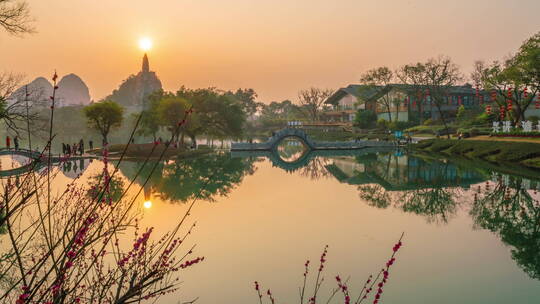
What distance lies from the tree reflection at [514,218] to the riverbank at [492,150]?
12.8 m

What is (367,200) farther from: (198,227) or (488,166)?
(488,166)

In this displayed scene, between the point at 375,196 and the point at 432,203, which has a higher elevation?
the point at 375,196

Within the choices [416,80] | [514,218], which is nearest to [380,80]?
[416,80]

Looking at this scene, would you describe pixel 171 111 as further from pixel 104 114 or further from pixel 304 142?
pixel 304 142

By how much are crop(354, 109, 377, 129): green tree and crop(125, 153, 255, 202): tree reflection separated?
144ft

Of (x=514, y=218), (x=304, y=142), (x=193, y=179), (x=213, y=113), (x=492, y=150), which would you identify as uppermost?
(x=213, y=113)

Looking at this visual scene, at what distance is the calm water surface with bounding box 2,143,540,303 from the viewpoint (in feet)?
37.3

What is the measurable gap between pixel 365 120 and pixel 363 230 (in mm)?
69304

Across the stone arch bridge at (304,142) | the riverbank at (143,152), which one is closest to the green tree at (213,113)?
the stone arch bridge at (304,142)

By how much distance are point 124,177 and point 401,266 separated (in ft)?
83.1

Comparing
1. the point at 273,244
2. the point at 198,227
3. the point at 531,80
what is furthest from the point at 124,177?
the point at 531,80

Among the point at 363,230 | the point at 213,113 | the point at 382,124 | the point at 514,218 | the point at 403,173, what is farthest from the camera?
the point at 382,124

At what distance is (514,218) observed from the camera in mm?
19094

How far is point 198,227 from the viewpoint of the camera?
17344 millimetres
